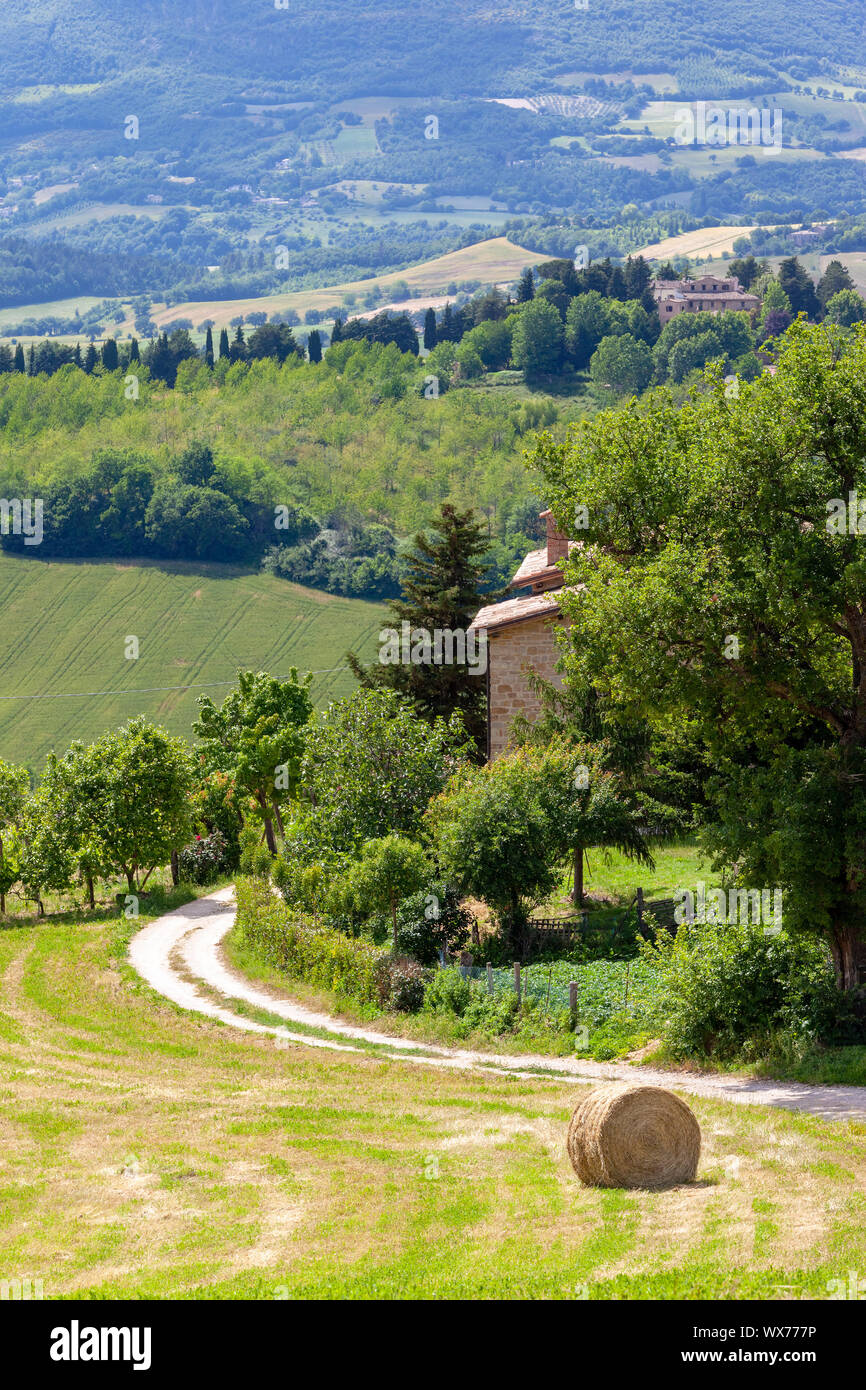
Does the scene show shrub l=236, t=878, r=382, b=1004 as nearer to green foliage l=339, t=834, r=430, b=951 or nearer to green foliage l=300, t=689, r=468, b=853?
green foliage l=339, t=834, r=430, b=951

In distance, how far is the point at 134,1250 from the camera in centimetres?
1659

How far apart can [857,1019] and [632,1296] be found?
474 inches

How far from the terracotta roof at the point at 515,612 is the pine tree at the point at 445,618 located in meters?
2.21

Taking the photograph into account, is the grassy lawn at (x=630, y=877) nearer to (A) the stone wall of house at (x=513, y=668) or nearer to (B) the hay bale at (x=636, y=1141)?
(A) the stone wall of house at (x=513, y=668)

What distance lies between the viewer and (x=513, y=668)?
151 ft

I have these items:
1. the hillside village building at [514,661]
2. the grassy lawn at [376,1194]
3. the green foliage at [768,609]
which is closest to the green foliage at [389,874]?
the grassy lawn at [376,1194]

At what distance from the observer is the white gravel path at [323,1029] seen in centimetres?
2348

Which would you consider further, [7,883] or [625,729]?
[7,883]

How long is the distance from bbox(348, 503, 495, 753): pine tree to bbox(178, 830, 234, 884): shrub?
28.4 feet

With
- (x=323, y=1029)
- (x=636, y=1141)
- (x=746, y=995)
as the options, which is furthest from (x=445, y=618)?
(x=636, y=1141)

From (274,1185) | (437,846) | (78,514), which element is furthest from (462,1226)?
(78,514)

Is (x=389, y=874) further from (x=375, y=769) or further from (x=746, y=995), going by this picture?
(x=746, y=995)

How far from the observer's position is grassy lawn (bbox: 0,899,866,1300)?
15.4 metres
